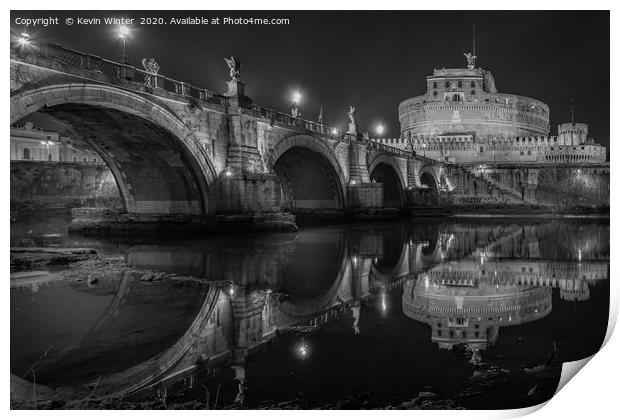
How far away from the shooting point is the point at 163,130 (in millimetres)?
16375

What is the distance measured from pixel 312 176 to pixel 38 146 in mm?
21983

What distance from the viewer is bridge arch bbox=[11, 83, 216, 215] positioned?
13077 mm

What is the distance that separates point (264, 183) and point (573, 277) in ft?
37.3

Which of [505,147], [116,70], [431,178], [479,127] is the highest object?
[479,127]

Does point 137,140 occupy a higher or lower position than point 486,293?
higher

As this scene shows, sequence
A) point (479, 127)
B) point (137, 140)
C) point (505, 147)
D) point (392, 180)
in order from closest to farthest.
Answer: point (137, 140), point (392, 180), point (505, 147), point (479, 127)

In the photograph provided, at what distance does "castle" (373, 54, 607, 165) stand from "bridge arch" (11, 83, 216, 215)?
49.0m

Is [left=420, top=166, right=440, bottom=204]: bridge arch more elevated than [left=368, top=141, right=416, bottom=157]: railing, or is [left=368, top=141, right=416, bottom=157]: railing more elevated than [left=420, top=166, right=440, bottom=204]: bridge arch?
[left=368, top=141, right=416, bottom=157]: railing

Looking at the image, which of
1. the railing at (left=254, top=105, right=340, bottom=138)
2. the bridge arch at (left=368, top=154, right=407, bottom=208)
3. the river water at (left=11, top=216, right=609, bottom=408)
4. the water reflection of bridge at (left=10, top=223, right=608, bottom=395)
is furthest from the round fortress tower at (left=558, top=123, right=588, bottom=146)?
the river water at (left=11, top=216, right=609, bottom=408)

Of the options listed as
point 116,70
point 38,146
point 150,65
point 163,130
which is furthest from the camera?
point 38,146

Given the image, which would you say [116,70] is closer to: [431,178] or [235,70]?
[235,70]

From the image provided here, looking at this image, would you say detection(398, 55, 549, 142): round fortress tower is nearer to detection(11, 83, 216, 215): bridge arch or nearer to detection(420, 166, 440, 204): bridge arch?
detection(420, 166, 440, 204): bridge arch

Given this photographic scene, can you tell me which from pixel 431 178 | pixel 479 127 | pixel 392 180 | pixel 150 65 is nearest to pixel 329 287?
pixel 150 65

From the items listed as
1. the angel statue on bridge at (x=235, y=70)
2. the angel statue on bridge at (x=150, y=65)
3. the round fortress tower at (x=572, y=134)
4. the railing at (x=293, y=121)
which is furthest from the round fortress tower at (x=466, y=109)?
the angel statue on bridge at (x=150, y=65)
